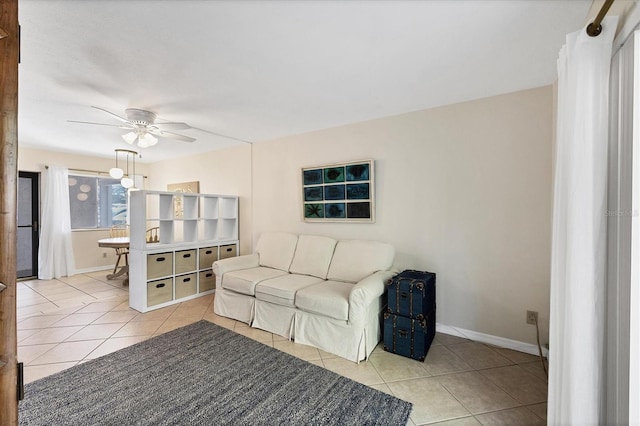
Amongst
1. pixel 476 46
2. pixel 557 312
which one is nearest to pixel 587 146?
pixel 557 312

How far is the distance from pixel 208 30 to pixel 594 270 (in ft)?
7.62

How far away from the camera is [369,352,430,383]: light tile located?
2018mm

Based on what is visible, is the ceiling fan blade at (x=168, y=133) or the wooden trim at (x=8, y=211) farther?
the ceiling fan blade at (x=168, y=133)

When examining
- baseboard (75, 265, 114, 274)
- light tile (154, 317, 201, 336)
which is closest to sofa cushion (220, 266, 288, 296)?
light tile (154, 317, 201, 336)

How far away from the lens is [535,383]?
1.92 metres

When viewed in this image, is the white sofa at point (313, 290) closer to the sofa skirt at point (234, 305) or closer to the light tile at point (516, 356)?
the sofa skirt at point (234, 305)

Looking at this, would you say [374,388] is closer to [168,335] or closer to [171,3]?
[168,335]

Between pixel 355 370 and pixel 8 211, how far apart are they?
2178 millimetres

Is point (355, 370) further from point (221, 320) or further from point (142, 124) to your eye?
point (142, 124)

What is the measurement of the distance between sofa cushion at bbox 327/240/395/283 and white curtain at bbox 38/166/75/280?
5.21 m

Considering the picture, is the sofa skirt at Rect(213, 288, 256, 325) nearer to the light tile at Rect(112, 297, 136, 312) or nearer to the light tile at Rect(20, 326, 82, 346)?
the light tile at Rect(112, 297, 136, 312)

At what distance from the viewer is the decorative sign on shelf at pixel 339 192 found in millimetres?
3115

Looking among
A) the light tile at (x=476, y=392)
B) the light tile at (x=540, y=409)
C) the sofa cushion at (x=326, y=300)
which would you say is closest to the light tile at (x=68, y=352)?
the sofa cushion at (x=326, y=300)

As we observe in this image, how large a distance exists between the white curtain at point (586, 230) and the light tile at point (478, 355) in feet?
3.52
